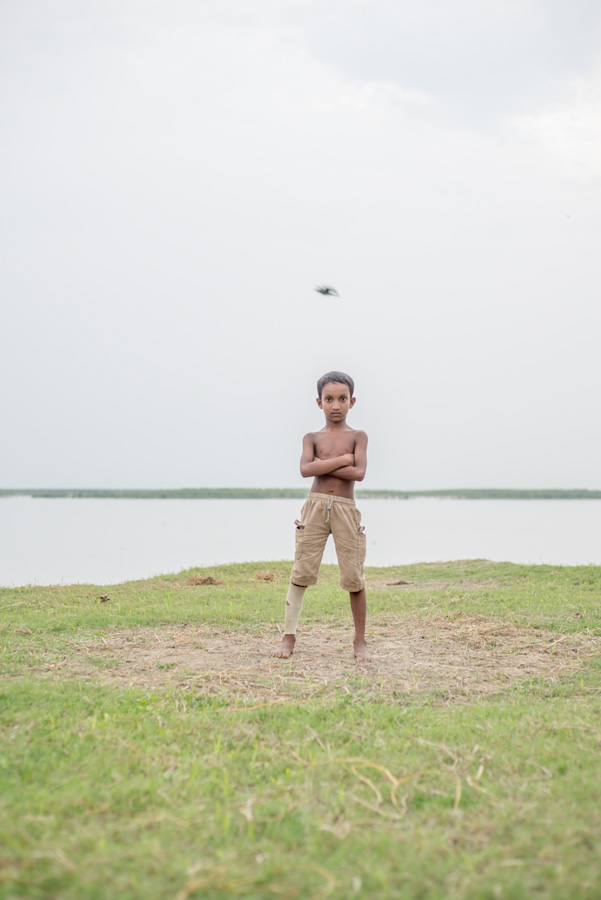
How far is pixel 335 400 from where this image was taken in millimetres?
5652

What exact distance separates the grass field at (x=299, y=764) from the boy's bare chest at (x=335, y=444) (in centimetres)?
166

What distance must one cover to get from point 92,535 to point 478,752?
22.5 m

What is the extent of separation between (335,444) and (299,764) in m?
2.92

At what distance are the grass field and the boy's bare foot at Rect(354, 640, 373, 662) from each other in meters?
0.08

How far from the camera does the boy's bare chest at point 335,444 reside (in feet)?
18.4

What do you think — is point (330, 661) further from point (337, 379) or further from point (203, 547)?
point (203, 547)

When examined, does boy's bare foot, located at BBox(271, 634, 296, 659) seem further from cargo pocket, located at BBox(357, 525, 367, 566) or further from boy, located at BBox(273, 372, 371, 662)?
cargo pocket, located at BBox(357, 525, 367, 566)

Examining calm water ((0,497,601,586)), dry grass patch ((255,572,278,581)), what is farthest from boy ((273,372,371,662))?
calm water ((0,497,601,586))

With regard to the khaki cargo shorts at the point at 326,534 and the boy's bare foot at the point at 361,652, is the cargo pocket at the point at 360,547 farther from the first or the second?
the boy's bare foot at the point at 361,652

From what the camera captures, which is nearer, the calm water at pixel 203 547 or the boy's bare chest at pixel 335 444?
the boy's bare chest at pixel 335 444

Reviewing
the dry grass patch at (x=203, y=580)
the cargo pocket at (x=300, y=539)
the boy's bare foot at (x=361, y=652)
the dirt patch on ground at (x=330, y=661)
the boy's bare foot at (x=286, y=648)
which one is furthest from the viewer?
the dry grass patch at (x=203, y=580)

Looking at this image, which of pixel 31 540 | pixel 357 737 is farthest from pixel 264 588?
pixel 31 540

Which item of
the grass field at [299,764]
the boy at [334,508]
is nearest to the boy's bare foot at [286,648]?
the boy at [334,508]

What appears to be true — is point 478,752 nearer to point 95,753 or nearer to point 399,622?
point 95,753
